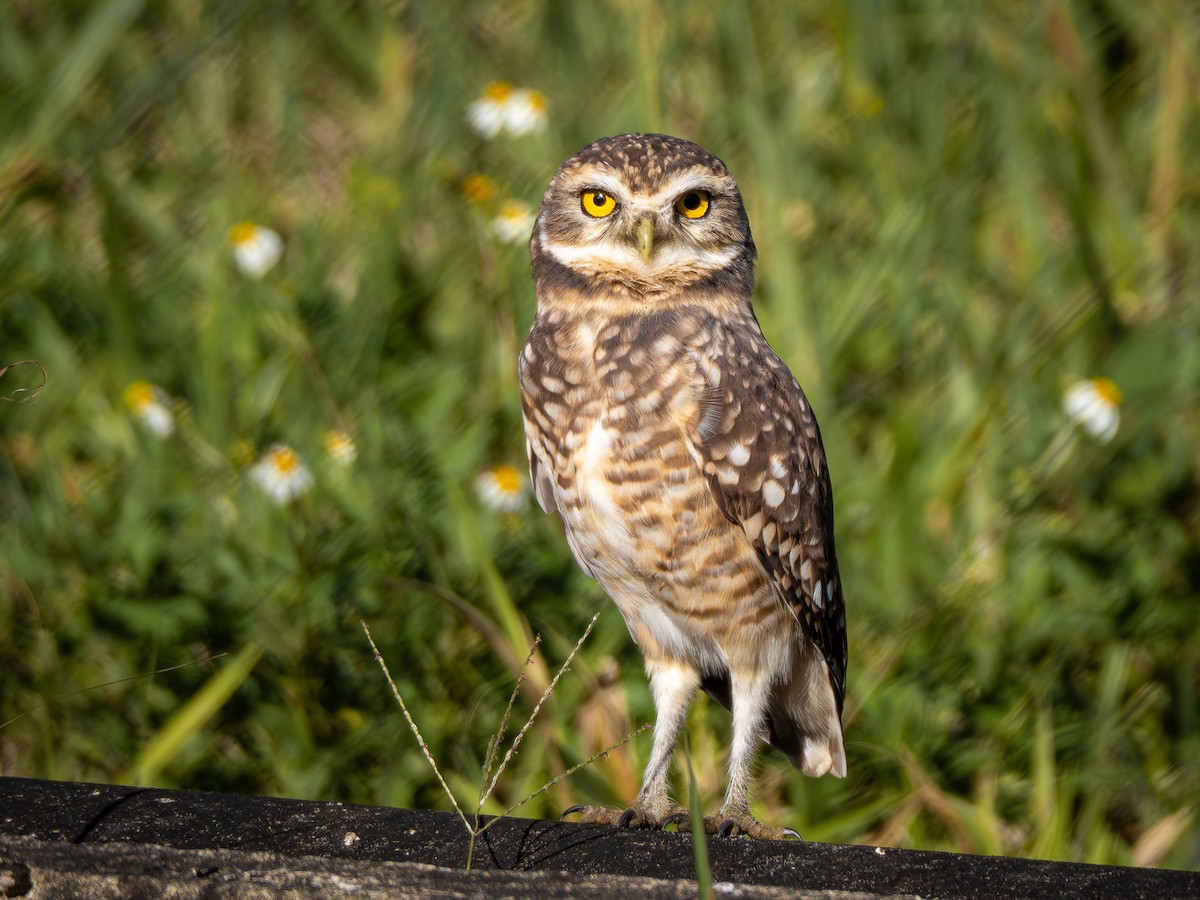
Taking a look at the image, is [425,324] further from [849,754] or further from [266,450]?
[849,754]

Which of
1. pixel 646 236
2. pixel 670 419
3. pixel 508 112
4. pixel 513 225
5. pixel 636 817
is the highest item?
pixel 508 112

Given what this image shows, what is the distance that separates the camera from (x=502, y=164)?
16.9ft

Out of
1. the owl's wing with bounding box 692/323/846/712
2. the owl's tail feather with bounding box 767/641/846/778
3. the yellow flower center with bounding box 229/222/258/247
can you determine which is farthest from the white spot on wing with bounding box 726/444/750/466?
the yellow flower center with bounding box 229/222/258/247

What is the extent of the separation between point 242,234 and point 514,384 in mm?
1137

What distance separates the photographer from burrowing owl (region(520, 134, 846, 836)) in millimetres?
2441

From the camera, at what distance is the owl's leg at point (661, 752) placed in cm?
250

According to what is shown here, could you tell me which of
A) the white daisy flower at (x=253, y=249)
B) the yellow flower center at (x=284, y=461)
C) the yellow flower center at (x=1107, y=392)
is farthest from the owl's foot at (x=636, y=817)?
the white daisy flower at (x=253, y=249)

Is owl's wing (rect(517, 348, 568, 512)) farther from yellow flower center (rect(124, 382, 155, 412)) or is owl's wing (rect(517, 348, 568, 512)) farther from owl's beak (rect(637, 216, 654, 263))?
yellow flower center (rect(124, 382, 155, 412))

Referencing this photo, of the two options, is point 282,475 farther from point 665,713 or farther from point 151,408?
point 665,713

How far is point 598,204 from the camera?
2.48 metres

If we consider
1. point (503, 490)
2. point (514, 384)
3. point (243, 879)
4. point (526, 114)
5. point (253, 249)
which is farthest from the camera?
point (526, 114)

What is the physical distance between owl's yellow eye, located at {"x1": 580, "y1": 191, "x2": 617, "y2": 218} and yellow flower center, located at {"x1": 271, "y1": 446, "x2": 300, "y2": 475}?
1.58 metres

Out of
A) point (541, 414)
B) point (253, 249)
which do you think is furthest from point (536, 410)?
point (253, 249)

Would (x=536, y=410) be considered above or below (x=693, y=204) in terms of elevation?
below
